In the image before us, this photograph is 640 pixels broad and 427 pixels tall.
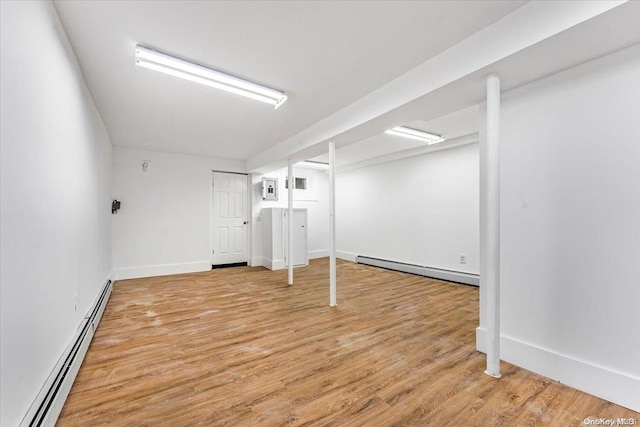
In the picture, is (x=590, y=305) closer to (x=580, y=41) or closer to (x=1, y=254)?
(x=580, y=41)

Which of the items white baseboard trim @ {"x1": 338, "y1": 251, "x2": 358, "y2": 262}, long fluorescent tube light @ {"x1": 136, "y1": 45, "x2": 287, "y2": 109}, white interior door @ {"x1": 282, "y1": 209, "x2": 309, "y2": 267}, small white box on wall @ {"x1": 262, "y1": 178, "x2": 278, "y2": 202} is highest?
long fluorescent tube light @ {"x1": 136, "y1": 45, "x2": 287, "y2": 109}

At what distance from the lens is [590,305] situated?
183cm

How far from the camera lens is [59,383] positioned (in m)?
1.64

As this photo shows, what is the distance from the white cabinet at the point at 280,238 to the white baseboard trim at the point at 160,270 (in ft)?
4.56

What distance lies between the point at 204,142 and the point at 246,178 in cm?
190

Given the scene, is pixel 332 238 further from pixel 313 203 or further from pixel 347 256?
pixel 313 203

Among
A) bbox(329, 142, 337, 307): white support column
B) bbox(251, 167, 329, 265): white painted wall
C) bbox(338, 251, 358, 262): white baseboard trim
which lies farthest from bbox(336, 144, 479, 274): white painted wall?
bbox(329, 142, 337, 307): white support column

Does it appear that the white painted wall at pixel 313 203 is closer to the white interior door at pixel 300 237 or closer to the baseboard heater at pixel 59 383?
the white interior door at pixel 300 237

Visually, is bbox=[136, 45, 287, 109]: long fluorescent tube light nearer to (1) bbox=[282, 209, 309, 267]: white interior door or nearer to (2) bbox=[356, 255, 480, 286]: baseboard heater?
(1) bbox=[282, 209, 309, 267]: white interior door

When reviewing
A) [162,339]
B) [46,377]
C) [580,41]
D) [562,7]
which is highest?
[562,7]

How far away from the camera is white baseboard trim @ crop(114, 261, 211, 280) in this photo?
17.0 feet

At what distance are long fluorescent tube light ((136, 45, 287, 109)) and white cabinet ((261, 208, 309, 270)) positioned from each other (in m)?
3.54

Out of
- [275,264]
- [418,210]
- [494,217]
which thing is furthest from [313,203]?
[494,217]

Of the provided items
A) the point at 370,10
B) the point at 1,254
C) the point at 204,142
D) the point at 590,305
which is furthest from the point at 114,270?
the point at 590,305
